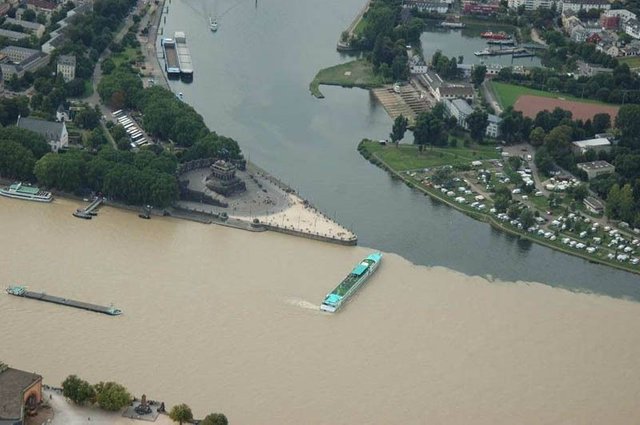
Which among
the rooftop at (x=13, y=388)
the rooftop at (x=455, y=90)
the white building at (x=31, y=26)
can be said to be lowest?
the rooftop at (x=455, y=90)

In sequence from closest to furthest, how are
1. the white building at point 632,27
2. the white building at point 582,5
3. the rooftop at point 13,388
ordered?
1. the rooftop at point 13,388
2. the white building at point 632,27
3. the white building at point 582,5

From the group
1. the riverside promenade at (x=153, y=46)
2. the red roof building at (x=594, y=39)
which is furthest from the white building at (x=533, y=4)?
the riverside promenade at (x=153, y=46)

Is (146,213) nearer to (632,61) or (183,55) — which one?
(183,55)

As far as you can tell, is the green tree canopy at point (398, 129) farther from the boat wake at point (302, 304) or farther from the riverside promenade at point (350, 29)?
the boat wake at point (302, 304)

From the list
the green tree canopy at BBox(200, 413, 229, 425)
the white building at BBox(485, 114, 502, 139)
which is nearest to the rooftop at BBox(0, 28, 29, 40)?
the white building at BBox(485, 114, 502, 139)

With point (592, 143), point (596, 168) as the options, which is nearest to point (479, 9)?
point (592, 143)

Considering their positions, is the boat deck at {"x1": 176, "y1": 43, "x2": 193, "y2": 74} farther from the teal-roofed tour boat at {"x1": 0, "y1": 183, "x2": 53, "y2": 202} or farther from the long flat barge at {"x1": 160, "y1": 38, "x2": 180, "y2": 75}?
the teal-roofed tour boat at {"x1": 0, "y1": 183, "x2": 53, "y2": 202}
